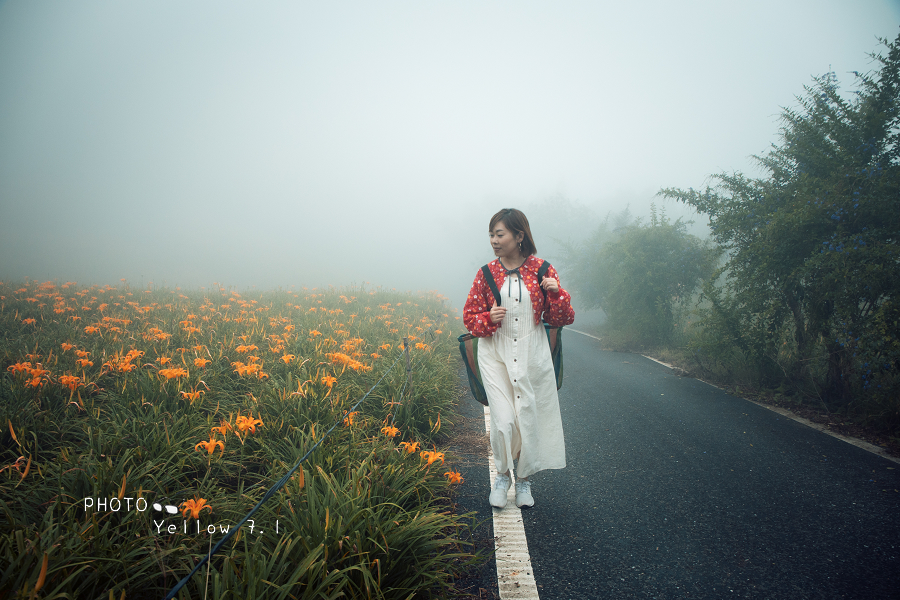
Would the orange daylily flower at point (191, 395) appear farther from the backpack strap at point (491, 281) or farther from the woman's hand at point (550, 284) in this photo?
the woman's hand at point (550, 284)

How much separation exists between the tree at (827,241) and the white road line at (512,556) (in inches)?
161

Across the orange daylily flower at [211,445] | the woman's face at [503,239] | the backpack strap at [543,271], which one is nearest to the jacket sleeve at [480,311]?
the woman's face at [503,239]

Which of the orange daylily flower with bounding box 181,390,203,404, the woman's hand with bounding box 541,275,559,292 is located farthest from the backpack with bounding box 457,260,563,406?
the orange daylily flower with bounding box 181,390,203,404

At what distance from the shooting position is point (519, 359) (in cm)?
254

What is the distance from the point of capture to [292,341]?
488cm

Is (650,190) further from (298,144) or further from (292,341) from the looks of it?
(298,144)

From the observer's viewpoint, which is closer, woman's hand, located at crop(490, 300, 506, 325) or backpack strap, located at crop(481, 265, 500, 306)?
woman's hand, located at crop(490, 300, 506, 325)

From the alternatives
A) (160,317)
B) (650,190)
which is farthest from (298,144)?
(160,317)

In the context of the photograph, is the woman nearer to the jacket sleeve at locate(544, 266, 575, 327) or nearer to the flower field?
the jacket sleeve at locate(544, 266, 575, 327)

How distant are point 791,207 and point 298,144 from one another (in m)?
107

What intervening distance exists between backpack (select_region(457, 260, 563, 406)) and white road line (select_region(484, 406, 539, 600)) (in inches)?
29.3

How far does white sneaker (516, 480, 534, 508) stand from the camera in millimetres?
2500

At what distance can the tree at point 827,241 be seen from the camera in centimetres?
383

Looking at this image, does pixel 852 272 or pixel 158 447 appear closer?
pixel 158 447
